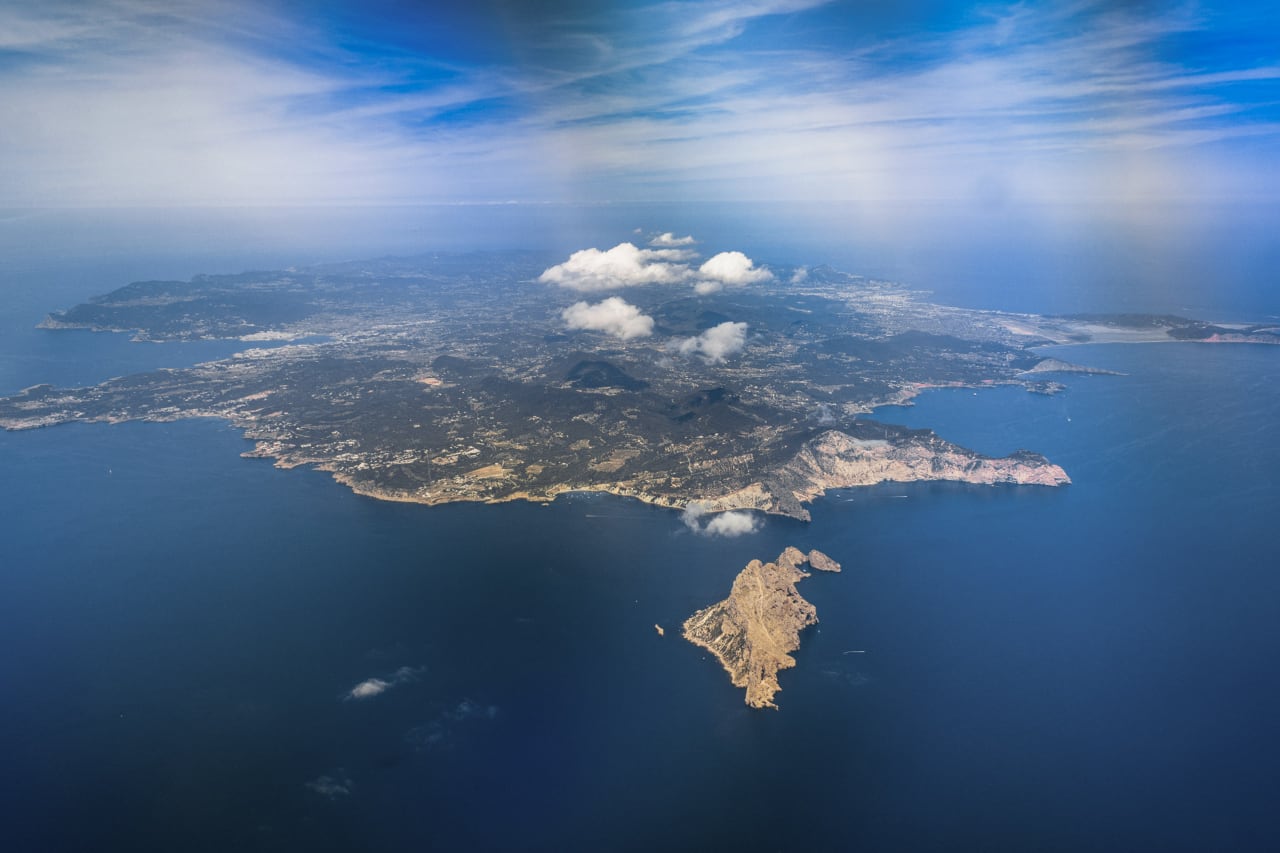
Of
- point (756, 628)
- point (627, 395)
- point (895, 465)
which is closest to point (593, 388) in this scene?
point (627, 395)

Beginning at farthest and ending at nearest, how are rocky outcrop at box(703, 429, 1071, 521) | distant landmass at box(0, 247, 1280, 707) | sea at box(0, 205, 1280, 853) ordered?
rocky outcrop at box(703, 429, 1071, 521) < distant landmass at box(0, 247, 1280, 707) < sea at box(0, 205, 1280, 853)

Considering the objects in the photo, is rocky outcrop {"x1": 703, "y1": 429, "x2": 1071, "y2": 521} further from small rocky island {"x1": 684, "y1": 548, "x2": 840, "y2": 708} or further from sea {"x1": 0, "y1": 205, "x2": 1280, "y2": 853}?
small rocky island {"x1": 684, "y1": 548, "x2": 840, "y2": 708}

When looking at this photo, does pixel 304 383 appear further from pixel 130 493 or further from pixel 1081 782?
pixel 1081 782

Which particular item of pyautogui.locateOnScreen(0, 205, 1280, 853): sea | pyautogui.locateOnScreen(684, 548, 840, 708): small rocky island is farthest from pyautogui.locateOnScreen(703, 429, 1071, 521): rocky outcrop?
pyautogui.locateOnScreen(684, 548, 840, 708): small rocky island

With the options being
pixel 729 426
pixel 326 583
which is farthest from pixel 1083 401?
pixel 326 583

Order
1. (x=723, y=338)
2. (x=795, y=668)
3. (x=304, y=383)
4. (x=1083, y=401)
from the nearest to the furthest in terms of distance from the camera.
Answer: (x=795, y=668) < (x=1083, y=401) < (x=304, y=383) < (x=723, y=338)

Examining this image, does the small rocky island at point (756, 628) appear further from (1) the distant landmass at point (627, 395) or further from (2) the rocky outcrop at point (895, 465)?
(2) the rocky outcrop at point (895, 465)

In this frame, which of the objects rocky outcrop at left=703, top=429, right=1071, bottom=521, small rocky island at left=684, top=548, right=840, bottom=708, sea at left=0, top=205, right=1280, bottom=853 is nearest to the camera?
sea at left=0, top=205, right=1280, bottom=853
